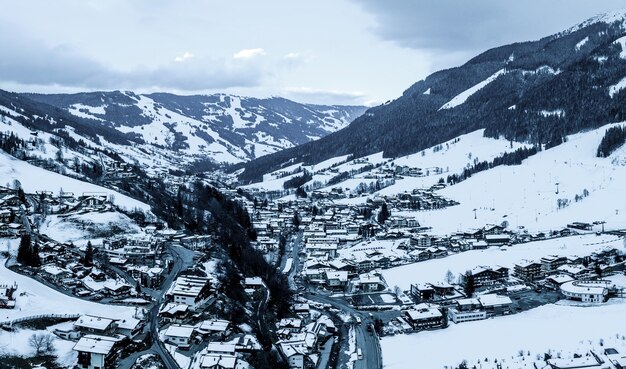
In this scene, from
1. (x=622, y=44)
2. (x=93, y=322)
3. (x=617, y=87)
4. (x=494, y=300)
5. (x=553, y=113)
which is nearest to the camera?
(x=93, y=322)

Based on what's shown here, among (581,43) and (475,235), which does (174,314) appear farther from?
(581,43)

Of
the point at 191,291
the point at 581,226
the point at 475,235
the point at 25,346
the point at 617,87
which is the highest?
the point at 617,87

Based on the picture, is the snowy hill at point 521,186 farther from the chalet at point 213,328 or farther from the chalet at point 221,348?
the chalet at point 221,348

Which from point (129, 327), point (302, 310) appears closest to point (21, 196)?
point (129, 327)

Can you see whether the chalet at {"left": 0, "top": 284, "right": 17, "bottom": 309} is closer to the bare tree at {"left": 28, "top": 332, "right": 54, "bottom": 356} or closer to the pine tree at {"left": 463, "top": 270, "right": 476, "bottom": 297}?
the bare tree at {"left": 28, "top": 332, "right": 54, "bottom": 356}

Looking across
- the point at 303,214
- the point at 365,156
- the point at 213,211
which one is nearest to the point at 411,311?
the point at 213,211

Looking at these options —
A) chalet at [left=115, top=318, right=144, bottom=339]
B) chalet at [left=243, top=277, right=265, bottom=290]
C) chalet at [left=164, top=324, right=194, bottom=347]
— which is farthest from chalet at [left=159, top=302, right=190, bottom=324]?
chalet at [left=243, top=277, right=265, bottom=290]
